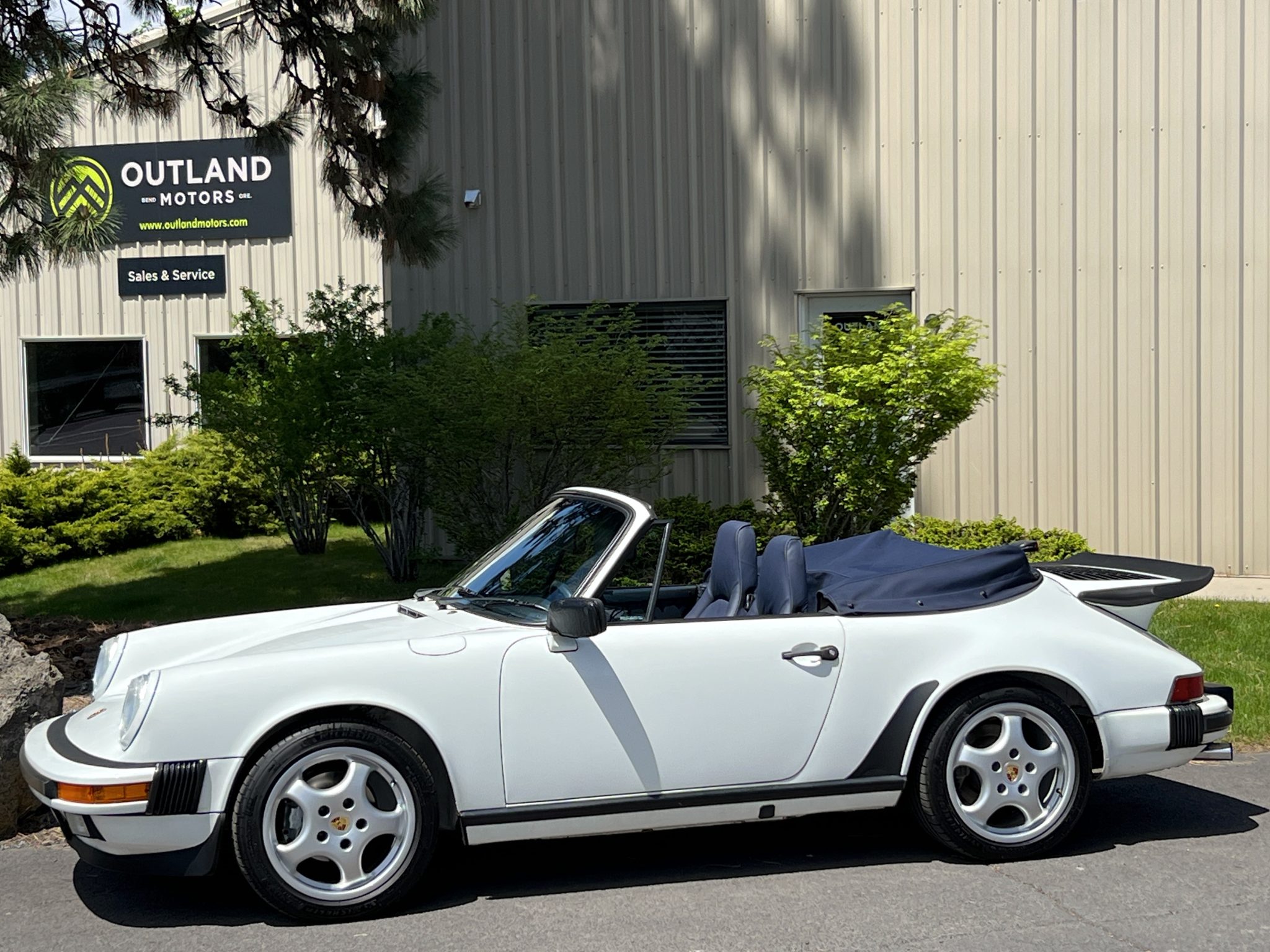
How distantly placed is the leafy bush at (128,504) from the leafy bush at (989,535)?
7.30m

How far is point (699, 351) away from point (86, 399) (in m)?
9.44

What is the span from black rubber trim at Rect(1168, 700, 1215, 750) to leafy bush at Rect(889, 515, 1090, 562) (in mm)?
5730

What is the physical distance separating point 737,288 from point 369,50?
376cm

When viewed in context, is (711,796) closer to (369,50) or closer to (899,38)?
(369,50)

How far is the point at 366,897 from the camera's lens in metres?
4.34

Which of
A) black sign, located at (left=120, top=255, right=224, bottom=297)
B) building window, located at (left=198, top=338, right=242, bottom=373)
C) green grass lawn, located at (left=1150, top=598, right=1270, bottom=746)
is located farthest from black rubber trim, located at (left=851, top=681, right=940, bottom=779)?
black sign, located at (left=120, top=255, right=224, bottom=297)

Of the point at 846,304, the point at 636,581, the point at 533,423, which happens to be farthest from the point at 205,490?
the point at 636,581

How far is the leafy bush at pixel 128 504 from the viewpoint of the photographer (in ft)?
45.8

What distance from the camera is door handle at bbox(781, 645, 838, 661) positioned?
473cm

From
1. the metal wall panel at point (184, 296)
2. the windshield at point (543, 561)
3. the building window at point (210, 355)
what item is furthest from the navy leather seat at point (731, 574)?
the building window at point (210, 355)

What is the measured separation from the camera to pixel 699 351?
484 inches

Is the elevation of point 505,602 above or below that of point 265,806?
above

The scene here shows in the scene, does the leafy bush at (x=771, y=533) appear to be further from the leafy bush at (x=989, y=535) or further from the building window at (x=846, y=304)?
the building window at (x=846, y=304)

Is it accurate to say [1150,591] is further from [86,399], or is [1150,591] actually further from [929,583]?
[86,399]
